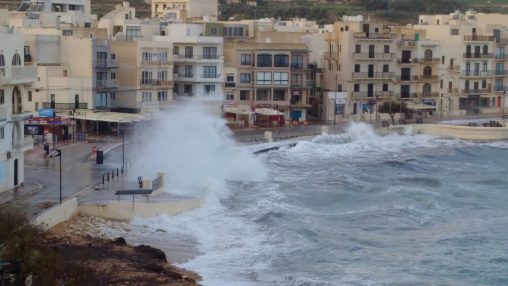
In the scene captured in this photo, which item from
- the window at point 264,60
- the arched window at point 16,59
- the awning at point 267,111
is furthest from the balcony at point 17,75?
the window at point 264,60

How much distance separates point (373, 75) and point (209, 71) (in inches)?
463

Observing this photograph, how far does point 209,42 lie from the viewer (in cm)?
6050

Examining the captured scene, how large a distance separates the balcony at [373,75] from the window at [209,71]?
389 inches

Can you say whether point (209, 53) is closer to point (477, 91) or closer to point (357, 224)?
point (477, 91)

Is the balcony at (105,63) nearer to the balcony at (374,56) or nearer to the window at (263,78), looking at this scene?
the window at (263,78)

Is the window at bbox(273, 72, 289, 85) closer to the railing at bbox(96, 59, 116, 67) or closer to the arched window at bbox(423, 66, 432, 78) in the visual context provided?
the arched window at bbox(423, 66, 432, 78)

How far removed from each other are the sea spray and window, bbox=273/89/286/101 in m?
7.60

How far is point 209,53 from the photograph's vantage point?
60656 millimetres

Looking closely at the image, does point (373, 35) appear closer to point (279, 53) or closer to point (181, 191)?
point (279, 53)

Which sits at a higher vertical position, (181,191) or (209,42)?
(209,42)

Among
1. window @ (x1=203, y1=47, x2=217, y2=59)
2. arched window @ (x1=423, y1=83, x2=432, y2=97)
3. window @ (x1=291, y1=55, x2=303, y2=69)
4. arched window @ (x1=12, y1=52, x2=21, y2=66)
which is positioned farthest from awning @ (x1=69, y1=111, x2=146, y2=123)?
arched window @ (x1=423, y1=83, x2=432, y2=97)

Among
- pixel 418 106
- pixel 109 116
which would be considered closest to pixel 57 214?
pixel 109 116

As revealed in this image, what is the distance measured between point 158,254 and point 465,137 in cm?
3611

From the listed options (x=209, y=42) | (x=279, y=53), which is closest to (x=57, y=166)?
(x=209, y=42)
